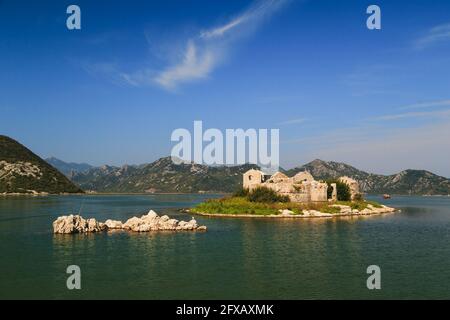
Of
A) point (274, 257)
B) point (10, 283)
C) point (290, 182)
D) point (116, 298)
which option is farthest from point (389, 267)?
point (290, 182)

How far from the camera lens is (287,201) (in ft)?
276

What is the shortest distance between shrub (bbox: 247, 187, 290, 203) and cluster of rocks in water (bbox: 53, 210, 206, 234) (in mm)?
28479

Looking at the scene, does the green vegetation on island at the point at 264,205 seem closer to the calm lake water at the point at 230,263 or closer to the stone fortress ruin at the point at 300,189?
the stone fortress ruin at the point at 300,189

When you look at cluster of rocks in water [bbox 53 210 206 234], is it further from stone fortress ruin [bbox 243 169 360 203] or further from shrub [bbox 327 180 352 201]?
shrub [bbox 327 180 352 201]

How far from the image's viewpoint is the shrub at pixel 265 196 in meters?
83.1

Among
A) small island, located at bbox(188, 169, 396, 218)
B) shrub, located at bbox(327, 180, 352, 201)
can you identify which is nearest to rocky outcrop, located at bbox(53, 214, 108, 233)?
small island, located at bbox(188, 169, 396, 218)

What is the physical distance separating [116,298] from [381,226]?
4841cm

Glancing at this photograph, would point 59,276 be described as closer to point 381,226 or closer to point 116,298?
point 116,298

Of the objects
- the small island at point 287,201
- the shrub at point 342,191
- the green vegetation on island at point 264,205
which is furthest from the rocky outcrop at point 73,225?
the shrub at point 342,191

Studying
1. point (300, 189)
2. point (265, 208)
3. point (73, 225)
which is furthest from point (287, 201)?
point (73, 225)

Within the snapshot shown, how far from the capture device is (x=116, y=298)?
25438 millimetres

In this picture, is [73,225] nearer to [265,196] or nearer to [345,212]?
[265,196]

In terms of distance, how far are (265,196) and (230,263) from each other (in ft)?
160
